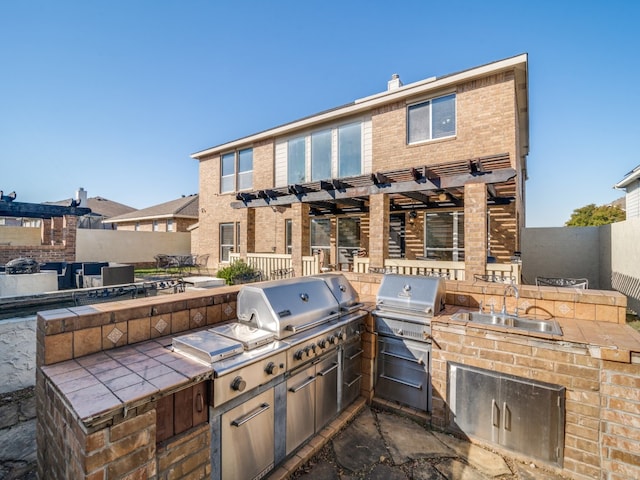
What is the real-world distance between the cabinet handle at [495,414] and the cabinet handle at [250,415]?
2.22m

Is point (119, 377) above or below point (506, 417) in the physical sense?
above

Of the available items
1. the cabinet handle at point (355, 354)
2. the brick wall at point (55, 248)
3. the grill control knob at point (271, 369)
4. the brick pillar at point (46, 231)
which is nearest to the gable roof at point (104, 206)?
the brick pillar at point (46, 231)

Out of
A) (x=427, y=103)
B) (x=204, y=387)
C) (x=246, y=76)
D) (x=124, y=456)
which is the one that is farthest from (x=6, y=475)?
(x=246, y=76)

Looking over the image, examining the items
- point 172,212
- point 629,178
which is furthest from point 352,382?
point 172,212

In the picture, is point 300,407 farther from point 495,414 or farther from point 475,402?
point 495,414

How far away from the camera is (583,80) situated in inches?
363

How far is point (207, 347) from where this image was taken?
2.07 meters

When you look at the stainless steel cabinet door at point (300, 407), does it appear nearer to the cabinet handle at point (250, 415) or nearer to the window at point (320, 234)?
the cabinet handle at point (250, 415)

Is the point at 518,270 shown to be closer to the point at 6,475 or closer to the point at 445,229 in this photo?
the point at 445,229

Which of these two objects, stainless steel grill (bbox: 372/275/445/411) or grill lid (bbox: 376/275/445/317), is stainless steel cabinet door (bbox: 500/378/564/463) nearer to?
stainless steel grill (bbox: 372/275/445/411)

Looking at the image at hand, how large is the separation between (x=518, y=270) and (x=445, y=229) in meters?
3.16

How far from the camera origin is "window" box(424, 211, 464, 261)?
30.1 feet

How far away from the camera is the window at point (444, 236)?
9164 millimetres

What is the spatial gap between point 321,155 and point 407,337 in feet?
31.1
